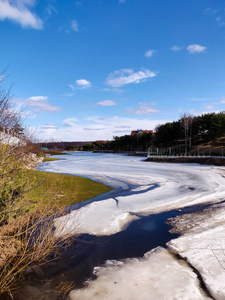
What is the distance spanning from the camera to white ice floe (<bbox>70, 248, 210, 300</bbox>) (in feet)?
12.1

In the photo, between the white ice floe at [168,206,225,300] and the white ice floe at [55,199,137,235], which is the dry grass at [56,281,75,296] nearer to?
the white ice floe at [55,199,137,235]

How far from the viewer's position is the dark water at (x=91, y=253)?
399 centimetres

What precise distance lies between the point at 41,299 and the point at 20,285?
Result: 0.62 meters

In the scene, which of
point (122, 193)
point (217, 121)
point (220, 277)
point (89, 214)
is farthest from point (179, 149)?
point (220, 277)

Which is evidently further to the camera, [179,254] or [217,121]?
[217,121]

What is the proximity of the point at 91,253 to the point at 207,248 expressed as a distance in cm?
286

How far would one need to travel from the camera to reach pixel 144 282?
13.2 feet

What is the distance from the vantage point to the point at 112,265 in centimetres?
471

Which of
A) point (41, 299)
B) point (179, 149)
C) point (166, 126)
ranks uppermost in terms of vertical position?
point (166, 126)

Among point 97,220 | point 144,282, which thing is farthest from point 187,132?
point 144,282

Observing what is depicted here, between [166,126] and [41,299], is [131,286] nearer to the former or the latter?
[41,299]

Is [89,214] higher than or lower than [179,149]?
lower

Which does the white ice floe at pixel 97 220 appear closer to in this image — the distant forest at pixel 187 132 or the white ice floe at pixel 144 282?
the white ice floe at pixel 144 282

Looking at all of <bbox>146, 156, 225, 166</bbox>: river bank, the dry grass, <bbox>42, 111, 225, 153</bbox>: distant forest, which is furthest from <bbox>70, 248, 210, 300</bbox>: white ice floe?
<bbox>42, 111, 225, 153</bbox>: distant forest
